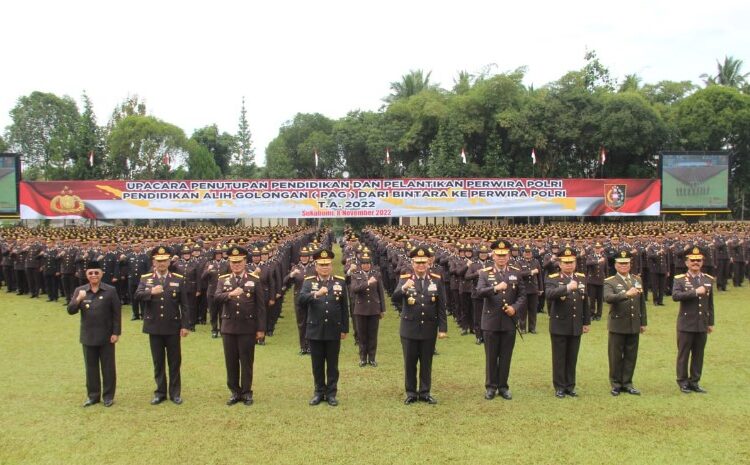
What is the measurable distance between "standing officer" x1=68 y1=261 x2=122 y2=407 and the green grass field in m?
0.24

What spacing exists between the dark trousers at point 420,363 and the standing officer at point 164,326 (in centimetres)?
239

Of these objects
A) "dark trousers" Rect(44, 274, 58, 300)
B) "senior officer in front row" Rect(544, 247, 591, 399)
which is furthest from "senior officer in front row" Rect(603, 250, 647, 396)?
"dark trousers" Rect(44, 274, 58, 300)

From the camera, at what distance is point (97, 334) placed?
6.71 meters

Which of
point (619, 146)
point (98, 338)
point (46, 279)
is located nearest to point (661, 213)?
point (619, 146)

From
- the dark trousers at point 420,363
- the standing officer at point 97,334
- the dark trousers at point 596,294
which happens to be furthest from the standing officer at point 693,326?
the standing officer at point 97,334

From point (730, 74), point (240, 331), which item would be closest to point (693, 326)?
point (240, 331)

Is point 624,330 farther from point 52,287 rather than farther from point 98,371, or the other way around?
point 52,287

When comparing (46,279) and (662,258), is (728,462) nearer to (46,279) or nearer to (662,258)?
(662,258)

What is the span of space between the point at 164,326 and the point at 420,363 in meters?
2.74

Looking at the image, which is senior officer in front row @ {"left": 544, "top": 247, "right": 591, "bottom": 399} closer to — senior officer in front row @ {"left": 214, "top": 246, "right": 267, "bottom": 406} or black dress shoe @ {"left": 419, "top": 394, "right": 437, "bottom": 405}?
black dress shoe @ {"left": 419, "top": 394, "right": 437, "bottom": 405}

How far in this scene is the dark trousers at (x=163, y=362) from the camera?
22.5 feet

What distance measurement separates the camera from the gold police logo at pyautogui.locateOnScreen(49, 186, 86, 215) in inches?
1088

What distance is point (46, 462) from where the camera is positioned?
5152 millimetres

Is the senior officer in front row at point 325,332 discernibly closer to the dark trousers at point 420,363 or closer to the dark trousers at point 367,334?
the dark trousers at point 420,363
